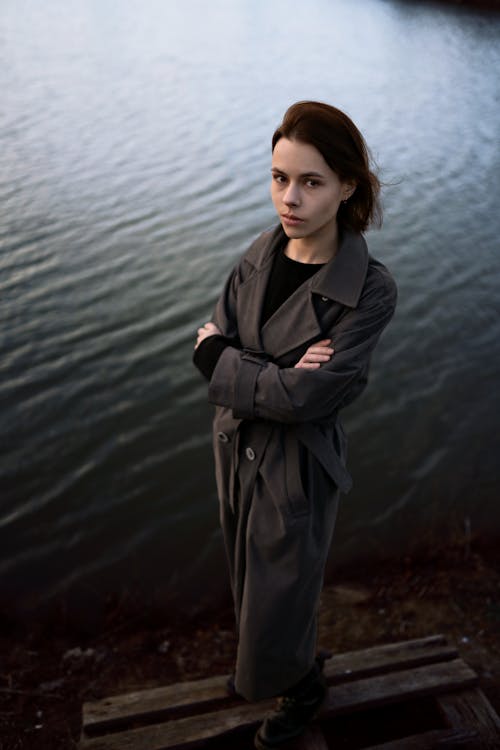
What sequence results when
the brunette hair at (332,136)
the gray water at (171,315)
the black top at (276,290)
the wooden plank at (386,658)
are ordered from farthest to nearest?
the gray water at (171,315) < the wooden plank at (386,658) < the black top at (276,290) < the brunette hair at (332,136)

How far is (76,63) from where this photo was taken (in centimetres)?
1218

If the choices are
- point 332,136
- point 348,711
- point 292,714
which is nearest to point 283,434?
point 332,136

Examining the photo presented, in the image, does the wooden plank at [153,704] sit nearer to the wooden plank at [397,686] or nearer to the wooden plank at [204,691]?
the wooden plank at [204,691]

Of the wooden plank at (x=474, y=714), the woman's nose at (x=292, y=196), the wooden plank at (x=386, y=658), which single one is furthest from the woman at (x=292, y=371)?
the wooden plank at (x=474, y=714)

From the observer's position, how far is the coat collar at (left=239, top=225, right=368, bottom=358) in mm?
1768

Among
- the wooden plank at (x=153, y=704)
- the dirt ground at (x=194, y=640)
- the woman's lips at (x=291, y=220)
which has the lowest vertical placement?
the dirt ground at (x=194, y=640)

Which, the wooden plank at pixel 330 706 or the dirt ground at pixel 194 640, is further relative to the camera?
the dirt ground at pixel 194 640

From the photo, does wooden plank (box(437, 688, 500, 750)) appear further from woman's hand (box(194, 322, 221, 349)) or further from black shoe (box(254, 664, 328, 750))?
woman's hand (box(194, 322, 221, 349))

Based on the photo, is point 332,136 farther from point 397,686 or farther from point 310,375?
point 397,686

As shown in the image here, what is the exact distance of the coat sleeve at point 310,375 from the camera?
1.73 meters

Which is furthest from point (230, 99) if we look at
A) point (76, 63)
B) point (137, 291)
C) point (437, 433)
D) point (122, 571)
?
point (122, 571)

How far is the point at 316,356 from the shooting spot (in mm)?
1749

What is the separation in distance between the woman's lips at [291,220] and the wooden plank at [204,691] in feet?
5.48

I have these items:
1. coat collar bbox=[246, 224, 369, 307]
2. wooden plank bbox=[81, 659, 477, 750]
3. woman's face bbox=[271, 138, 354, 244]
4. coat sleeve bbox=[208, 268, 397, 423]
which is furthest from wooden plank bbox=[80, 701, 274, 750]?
woman's face bbox=[271, 138, 354, 244]
